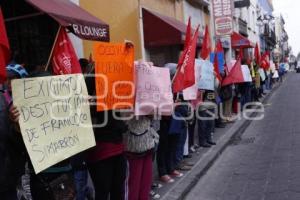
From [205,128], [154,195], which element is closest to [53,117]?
[154,195]

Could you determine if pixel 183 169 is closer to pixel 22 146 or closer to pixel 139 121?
pixel 139 121

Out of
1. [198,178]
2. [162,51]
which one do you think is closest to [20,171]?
[198,178]

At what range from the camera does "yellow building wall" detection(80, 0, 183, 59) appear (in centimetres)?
962

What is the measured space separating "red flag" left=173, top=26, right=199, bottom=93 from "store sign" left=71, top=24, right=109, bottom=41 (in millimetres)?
1189

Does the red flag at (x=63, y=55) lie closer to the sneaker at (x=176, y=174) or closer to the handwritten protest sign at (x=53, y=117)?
the handwritten protest sign at (x=53, y=117)

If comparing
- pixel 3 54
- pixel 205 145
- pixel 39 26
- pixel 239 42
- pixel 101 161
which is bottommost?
pixel 205 145

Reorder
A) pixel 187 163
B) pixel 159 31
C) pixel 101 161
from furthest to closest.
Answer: pixel 159 31 < pixel 187 163 < pixel 101 161

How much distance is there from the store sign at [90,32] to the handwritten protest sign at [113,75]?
164cm

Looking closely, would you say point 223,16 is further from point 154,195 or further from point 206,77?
point 154,195

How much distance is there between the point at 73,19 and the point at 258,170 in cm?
354

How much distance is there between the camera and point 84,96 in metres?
4.47

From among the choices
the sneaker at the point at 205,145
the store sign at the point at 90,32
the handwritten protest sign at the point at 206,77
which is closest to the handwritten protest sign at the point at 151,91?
the store sign at the point at 90,32

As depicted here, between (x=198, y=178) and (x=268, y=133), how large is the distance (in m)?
4.52

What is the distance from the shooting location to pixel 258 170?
310 inches
